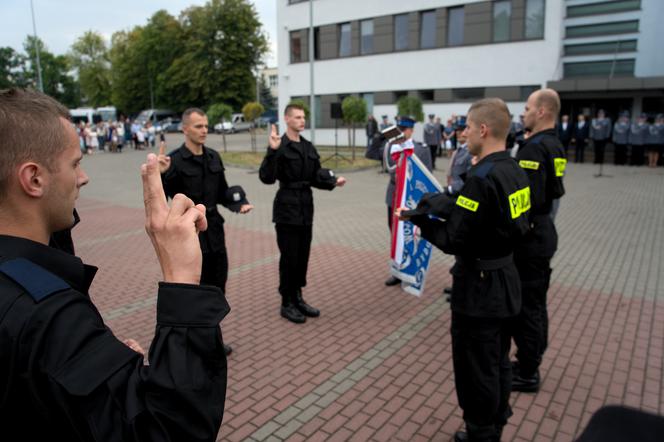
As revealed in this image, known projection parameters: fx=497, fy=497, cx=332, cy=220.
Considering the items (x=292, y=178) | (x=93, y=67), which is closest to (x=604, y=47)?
(x=292, y=178)

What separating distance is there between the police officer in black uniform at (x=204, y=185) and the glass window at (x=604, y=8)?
22903 millimetres

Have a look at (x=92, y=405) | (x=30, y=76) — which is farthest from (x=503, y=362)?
(x=30, y=76)

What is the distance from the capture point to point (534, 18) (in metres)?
22.8

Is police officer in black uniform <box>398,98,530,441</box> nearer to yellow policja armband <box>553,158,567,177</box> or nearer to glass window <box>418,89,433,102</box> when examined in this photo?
yellow policja armband <box>553,158,567,177</box>

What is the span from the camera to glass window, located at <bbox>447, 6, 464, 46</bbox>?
Result: 25.0 m

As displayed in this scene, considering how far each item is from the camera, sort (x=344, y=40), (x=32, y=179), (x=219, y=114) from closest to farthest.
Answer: (x=32, y=179) < (x=219, y=114) < (x=344, y=40)

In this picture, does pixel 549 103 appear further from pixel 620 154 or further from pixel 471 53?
pixel 471 53

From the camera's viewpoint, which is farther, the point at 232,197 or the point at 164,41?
the point at 164,41

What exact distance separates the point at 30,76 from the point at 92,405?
84734 mm

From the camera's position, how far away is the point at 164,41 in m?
60.3

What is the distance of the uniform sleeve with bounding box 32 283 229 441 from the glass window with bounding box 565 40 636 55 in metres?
25.4

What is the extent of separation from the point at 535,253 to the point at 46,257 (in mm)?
3607

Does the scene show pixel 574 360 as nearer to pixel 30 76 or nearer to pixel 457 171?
pixel 457 171

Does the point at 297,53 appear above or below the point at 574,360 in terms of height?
above
